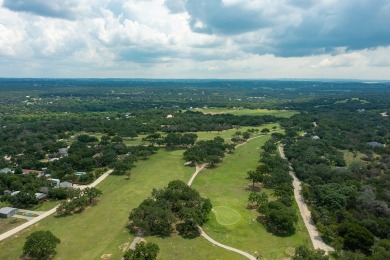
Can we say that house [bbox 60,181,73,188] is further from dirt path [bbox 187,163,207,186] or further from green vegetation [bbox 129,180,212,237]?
dirt path [bbox 187,163,207,186]

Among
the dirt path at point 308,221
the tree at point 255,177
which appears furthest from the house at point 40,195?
the dirt path at point 308,221

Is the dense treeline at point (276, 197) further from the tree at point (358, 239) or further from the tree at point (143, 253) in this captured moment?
the tree at point (143, 253)

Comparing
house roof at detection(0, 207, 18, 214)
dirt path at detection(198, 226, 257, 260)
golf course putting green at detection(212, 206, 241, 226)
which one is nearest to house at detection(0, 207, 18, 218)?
house roof at detection(0, 207, 18, 214)

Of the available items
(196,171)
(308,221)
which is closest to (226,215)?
(308,221)

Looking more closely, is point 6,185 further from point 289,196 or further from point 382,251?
point 382,251

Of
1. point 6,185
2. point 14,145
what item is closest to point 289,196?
point 6,185
